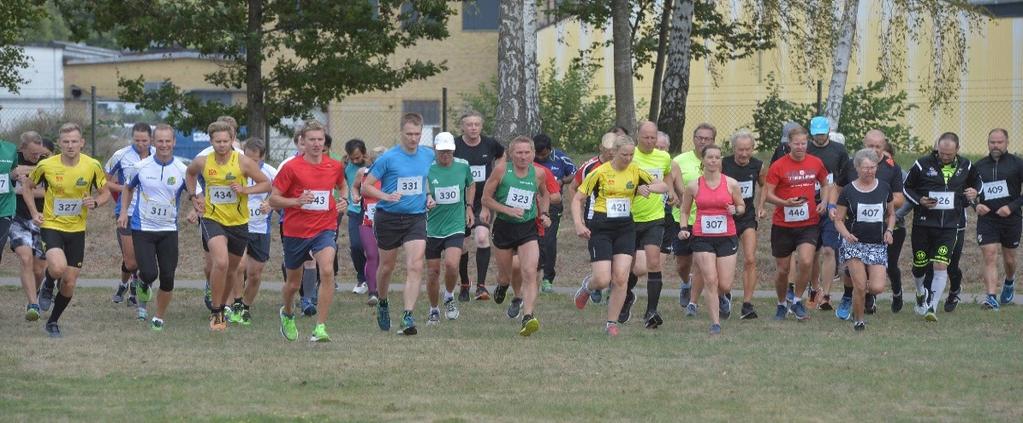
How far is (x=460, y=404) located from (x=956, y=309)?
8367mm

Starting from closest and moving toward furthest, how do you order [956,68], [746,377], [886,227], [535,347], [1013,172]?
[746,377] < [535,347] < [886,227] < [1013,172] < [956,68]

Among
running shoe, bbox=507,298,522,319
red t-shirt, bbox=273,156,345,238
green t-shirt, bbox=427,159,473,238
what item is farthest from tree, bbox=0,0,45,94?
red t-shirt, bbox=273,156,345,238

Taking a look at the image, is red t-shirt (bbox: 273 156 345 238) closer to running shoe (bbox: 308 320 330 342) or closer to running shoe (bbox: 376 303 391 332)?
running shoe (bbox: 308 320 330 342)

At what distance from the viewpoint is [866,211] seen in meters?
13.2

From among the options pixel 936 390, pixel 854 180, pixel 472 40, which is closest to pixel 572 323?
pixel 854 180

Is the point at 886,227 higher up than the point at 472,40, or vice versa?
the point at 472,40

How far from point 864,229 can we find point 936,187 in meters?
2.12

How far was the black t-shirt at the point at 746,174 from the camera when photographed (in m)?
14.5

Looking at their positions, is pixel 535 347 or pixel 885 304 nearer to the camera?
pixel 535 347

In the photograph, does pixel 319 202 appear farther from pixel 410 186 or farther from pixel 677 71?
pixel 677 71

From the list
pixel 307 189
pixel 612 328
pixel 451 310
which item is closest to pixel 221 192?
pixel 307 189

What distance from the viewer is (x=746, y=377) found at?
395 inches

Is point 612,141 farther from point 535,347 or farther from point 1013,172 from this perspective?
point 1013,172

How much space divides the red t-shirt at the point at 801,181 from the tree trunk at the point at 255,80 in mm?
11542
